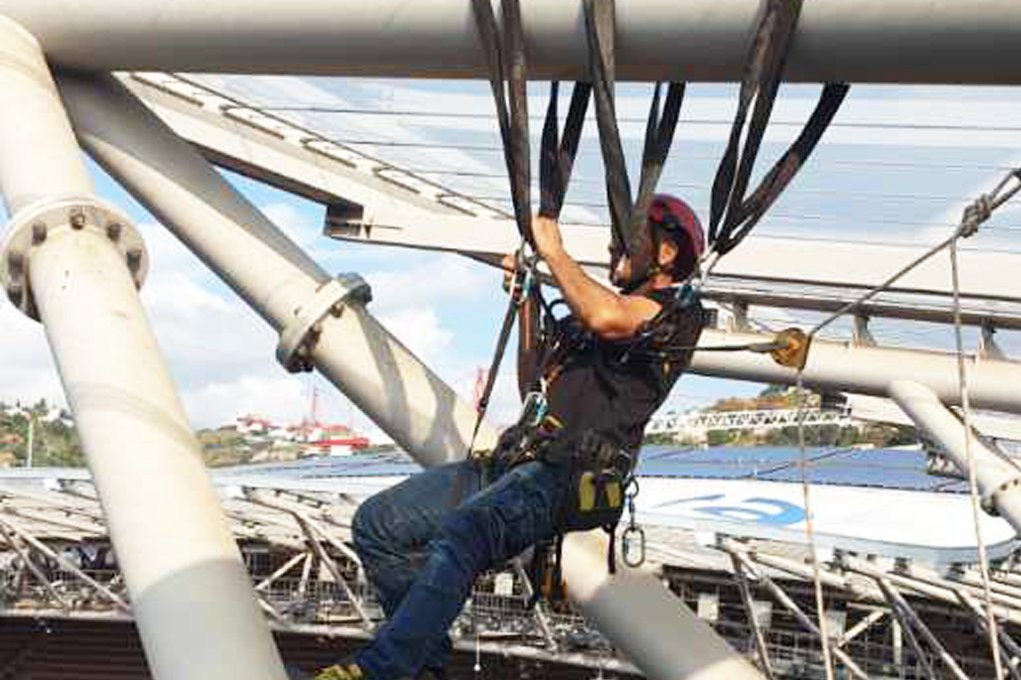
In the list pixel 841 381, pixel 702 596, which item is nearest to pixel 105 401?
pixel 841 381

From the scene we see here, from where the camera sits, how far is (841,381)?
10656 millimetres

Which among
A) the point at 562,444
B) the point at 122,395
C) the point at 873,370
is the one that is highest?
the point at 873,370

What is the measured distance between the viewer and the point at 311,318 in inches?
193

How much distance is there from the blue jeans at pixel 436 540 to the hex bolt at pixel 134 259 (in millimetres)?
1148

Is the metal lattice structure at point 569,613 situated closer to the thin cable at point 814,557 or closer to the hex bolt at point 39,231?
the thin cable at point 814,557

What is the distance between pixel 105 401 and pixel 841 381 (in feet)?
24.4

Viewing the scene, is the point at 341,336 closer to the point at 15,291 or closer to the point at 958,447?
the point at 15,291

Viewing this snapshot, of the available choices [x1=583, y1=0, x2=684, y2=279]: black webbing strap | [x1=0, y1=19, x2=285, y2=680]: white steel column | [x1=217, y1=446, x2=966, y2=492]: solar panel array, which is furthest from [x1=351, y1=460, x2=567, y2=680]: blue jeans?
[x1=217, y1=446, x2=966, y2=492]: solar panel array

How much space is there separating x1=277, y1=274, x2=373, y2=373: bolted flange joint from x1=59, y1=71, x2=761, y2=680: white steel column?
22 mm

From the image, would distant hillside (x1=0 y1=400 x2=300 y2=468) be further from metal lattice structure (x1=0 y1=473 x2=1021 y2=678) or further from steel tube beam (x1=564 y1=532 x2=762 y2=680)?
steel tube beam (x1=564 y1=532 x2=762 y2=680)

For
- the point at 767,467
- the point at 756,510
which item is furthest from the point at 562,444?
the point at 767,467

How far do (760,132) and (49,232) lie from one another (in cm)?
213

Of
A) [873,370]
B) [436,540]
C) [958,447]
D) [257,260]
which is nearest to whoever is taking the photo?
[436,540]

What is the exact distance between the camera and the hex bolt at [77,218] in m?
4.41
